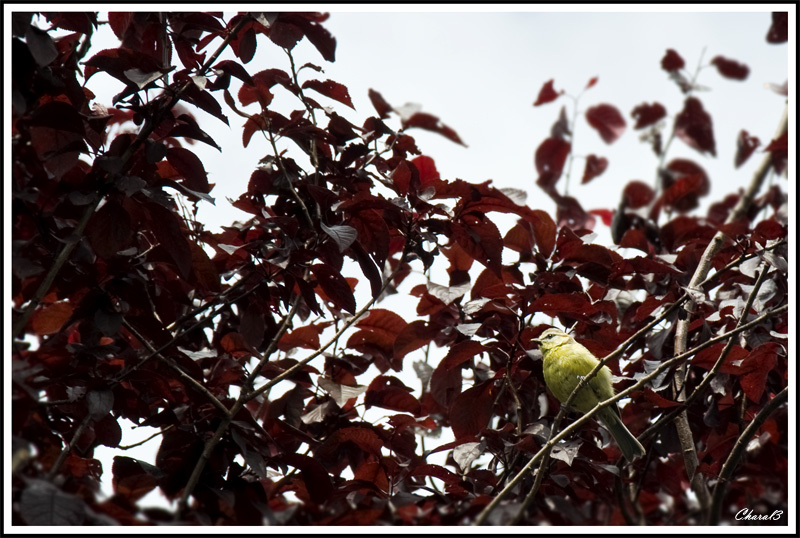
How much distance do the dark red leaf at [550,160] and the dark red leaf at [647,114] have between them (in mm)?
741

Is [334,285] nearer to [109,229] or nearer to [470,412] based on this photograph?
[109,229]

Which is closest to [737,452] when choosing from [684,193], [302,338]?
[302,338]

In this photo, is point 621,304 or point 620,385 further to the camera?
point 621,304

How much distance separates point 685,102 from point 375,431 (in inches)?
124

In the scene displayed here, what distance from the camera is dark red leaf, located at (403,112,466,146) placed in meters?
2.18

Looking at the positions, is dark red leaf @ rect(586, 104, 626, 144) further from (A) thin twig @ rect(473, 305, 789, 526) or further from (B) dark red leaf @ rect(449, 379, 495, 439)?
(A) thin twig @ rect(473, 305, 789, 526)

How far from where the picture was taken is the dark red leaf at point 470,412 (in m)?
2.91

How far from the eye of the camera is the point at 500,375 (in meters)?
2.89

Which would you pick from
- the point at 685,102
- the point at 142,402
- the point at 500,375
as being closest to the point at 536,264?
the point at 500,375

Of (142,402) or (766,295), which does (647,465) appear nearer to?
(766,295)

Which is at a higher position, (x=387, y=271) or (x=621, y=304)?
(x=387, y=271)

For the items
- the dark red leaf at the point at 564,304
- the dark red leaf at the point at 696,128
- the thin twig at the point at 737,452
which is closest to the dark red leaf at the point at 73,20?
the dark red leaf at the point at 564,304

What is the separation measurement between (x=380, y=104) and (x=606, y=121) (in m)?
2.45

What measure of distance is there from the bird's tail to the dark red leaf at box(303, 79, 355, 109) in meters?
1.79
